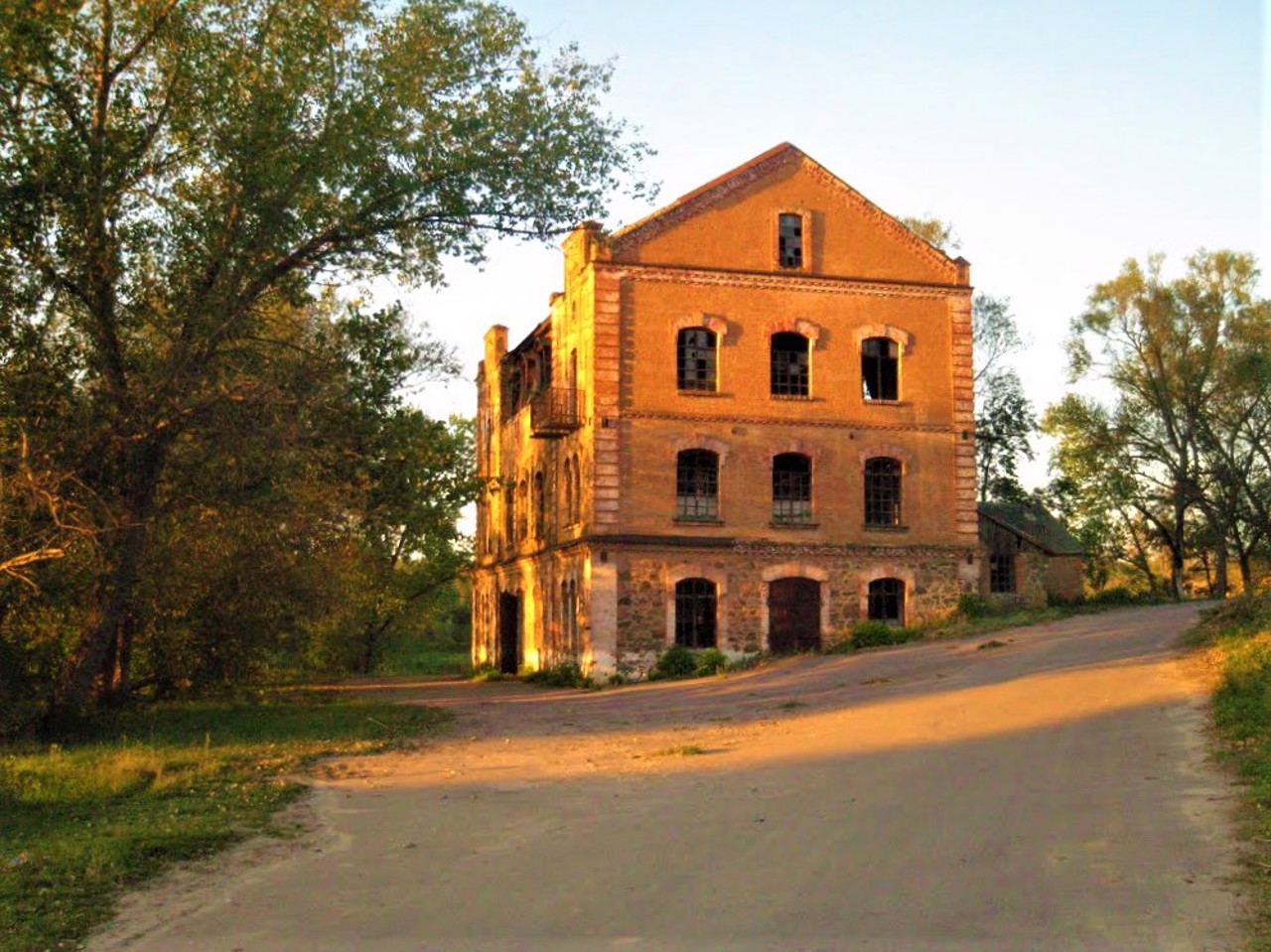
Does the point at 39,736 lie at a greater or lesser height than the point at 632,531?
lesser

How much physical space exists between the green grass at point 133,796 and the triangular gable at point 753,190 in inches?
555

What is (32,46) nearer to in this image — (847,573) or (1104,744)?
(1104,744)

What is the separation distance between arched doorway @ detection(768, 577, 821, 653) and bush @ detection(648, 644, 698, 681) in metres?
2.18

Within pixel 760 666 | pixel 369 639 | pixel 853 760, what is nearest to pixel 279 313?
pixel 853 760

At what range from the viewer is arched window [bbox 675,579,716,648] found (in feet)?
102

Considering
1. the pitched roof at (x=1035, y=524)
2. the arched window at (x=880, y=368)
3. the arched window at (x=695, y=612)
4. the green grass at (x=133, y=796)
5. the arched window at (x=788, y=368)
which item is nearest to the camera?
the green grass at (x=133, y=796)

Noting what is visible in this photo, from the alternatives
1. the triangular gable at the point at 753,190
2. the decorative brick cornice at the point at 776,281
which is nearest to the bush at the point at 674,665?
the decorative brick cornice at the point at 776,281

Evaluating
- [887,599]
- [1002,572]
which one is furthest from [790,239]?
[1002,572]

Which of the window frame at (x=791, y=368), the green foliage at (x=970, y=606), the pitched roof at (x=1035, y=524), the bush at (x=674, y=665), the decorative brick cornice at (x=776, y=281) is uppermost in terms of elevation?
Result: the decorative brick cornice at (x=776, y=281)

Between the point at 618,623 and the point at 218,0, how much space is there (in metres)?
17.6

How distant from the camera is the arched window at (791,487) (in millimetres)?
32156

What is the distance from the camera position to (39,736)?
17.5m

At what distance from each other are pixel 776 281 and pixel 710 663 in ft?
30.4

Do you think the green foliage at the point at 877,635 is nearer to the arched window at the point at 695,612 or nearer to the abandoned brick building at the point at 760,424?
the abandoned brick building at the point at 760,424
